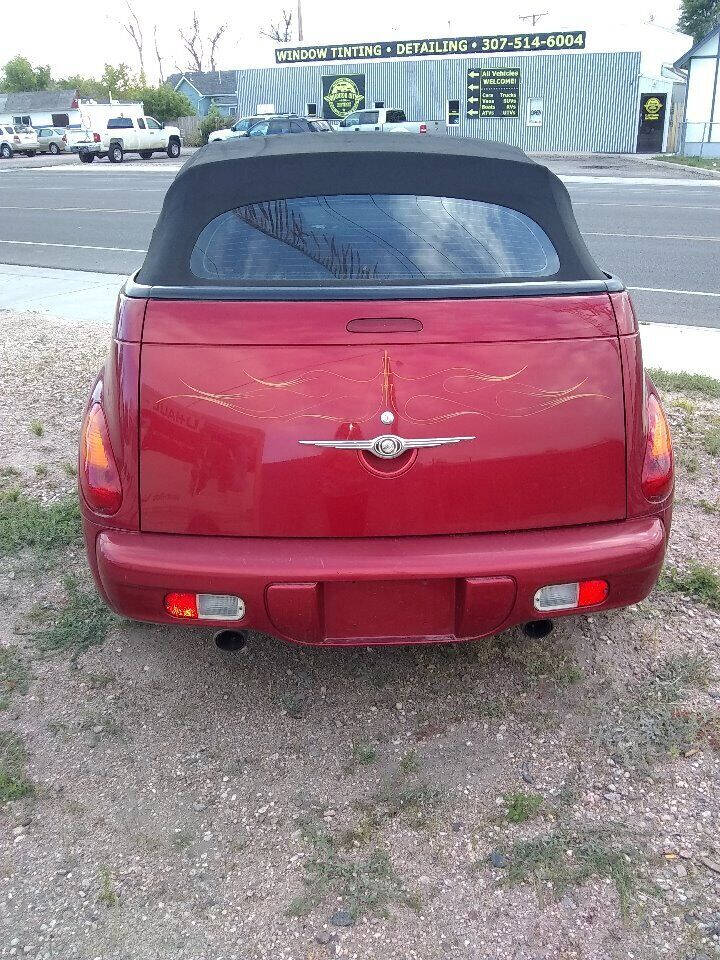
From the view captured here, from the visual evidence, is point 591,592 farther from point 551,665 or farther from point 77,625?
point 77,625

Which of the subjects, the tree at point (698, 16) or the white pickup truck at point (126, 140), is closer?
the white pickup truck at point (126, 140)

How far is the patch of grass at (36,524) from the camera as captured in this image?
165 inches

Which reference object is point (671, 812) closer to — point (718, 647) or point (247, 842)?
point (718, 647)

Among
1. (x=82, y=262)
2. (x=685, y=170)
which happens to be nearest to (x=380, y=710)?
(x=82, y=262)

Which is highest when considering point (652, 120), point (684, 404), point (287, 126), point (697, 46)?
point (697, 46)

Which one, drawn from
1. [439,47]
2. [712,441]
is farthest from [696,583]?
[439,47]

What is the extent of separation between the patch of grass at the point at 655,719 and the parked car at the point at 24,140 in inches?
2177

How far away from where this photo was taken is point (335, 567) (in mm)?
2504

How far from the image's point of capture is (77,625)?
3549 mm

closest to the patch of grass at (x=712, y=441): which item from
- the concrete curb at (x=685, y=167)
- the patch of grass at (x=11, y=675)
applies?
the patch of grass at (x=11, y=675)

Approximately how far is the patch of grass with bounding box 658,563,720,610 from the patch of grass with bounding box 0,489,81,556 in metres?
2.73

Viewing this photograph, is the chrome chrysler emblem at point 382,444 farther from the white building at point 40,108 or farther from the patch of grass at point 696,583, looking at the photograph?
the white building at point 40,108

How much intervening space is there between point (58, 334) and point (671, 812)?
6.61 metres

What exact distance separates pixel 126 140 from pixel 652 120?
2436 centimetres
